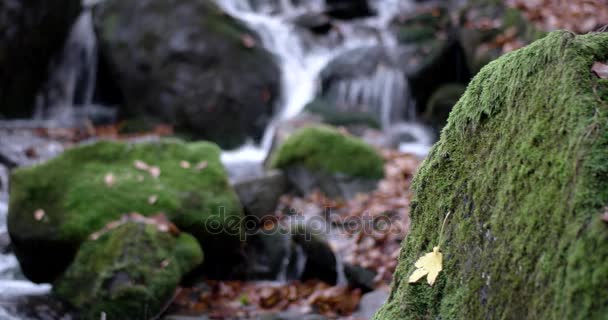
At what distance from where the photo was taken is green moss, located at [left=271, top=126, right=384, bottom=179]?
7.01 metres

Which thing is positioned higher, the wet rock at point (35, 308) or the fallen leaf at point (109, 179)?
the fallen leaf at point (109, 179)

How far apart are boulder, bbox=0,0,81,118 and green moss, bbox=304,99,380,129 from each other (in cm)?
591

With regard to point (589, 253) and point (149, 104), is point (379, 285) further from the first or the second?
point (149, 104)

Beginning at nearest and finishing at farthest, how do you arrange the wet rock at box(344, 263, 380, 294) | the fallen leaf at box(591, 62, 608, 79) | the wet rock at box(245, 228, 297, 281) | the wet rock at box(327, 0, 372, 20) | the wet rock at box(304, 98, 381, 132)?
1. the fallen leaf at box(591, 62, 608, 79)
2. the wet rock at box(344, 263, 380, 294)
3. the wet rock at box(245, 228, 297, 281)
4. the wet rock at box(304, 98, 381, 132)
5. the wet rock at box(327, 0, 372, 20)

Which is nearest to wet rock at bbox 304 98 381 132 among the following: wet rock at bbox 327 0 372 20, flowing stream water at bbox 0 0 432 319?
flowing stream water at bbox 0 0 432 319

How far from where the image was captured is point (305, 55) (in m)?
12.4

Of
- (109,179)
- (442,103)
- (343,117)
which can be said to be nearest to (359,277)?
(109,179)

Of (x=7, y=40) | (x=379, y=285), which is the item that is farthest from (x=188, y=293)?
(x=7, y=40)

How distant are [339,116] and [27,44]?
6694 mm

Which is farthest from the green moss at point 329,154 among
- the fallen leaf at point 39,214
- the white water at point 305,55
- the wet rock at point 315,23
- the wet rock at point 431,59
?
the wet rock at point 315,23

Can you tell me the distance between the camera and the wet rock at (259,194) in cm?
606

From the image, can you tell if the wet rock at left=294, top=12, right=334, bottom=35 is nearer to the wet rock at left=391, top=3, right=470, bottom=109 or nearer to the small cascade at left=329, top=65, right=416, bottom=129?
the wet rock at left=391, top=3, right=470, bottom=109

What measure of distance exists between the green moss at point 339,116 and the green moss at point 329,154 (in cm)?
270

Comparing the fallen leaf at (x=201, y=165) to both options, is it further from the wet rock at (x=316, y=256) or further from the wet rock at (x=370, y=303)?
the wet rock at (x=370, y=303)
